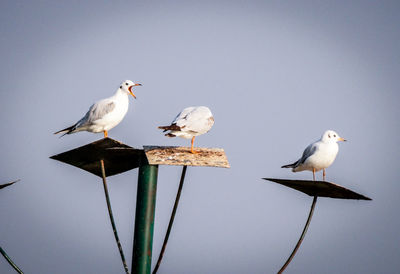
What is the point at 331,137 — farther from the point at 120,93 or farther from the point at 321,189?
the point at 120,93

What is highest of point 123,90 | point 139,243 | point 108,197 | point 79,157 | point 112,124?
point 123,90

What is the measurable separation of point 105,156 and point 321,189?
2.19m

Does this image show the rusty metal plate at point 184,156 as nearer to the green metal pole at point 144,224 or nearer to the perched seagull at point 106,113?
the green metal pole at point 144,224

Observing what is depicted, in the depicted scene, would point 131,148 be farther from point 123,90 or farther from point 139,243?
point 123,90

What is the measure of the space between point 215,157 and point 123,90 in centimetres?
221

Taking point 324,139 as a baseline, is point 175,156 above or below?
below

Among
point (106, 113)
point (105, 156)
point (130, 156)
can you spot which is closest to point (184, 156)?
point (130, 156)

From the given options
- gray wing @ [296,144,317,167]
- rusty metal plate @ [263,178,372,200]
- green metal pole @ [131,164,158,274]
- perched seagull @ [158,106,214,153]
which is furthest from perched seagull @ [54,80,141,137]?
rusty metal plate @ [263,178,372,200]

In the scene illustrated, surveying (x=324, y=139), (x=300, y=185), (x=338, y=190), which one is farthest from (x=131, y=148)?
(x=324, y=139)

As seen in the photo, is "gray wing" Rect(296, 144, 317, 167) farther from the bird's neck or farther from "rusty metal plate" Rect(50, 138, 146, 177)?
the bird's neck

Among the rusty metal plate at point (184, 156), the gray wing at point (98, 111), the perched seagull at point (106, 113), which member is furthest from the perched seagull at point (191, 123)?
the gray wing at point (98, 111)

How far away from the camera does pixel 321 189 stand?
14.3 ft

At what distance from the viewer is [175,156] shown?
4934 millimetres

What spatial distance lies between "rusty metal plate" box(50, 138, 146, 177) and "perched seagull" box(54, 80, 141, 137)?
3.80 feet
